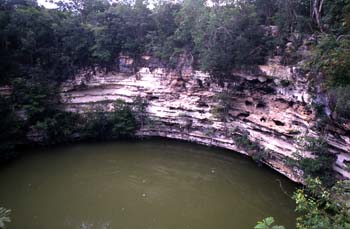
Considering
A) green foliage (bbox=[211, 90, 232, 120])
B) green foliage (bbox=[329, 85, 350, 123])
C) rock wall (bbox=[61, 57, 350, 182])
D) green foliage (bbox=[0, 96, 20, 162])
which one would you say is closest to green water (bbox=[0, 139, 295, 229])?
green foliage (bbox=[0, 96, 20, 162])

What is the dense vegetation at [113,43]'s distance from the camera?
1045cm

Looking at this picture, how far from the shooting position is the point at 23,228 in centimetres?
744

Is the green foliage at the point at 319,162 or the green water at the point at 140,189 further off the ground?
the green foliage at the point at 319,162

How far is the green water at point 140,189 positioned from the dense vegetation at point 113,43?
4.20ft

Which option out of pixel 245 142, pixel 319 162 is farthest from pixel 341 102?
pixel 245 142

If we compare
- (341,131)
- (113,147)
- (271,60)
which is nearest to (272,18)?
(271,60)

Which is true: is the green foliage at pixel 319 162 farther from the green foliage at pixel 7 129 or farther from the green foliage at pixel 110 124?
the green foliage at pixel 7 129

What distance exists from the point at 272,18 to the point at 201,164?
19.9 feet

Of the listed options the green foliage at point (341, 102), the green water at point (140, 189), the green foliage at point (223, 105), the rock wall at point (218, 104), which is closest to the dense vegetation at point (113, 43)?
the green foliage at point (223, 105)

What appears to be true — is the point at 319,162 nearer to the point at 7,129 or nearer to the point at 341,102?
the point at 341,102

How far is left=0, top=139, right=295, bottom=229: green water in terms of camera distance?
7.96 metres

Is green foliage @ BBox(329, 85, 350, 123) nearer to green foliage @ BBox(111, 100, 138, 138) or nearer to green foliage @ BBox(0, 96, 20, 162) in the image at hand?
green foliage @ BBox(111, 100, 138, 138)

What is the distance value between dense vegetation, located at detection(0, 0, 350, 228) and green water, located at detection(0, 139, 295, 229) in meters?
1.28

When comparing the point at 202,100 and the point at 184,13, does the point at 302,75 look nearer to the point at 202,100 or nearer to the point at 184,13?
the point at 202,100
